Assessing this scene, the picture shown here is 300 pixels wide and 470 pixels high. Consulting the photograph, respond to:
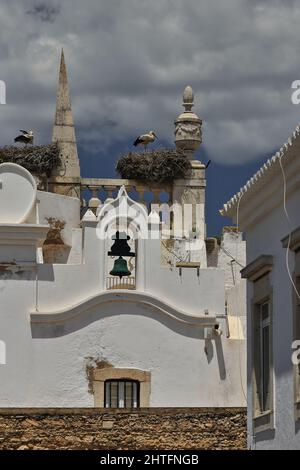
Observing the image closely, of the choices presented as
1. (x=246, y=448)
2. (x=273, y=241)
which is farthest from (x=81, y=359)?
(x=273, y=241)

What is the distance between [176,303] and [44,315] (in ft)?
7.97

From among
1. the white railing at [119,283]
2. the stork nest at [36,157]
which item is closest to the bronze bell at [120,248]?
the white railing at [119,283]

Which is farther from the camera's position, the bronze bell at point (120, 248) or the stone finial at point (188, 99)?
the stone finial at point (188, 99)

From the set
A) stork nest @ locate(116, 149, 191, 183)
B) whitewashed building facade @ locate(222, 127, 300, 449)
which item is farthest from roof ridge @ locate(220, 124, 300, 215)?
stork nest @ locate(116, 149, 191, 183)

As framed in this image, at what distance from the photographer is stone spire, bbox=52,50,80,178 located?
37781 mm

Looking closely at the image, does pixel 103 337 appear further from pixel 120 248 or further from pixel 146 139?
pixel 146 139

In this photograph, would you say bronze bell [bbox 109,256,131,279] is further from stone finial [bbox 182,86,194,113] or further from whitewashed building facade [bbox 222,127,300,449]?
stone finial [bbox 182,86,194,113]

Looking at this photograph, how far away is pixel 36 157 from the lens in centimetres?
3722

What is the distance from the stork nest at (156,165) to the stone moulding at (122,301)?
6873 mm

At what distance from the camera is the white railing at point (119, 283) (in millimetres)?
31203

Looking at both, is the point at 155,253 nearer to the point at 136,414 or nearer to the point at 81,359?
the point at 81,359

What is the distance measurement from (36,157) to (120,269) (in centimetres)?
749

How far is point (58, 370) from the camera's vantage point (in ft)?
98.8

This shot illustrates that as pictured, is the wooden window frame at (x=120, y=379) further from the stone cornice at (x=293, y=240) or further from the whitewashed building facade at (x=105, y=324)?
the stone cornice at (x=293, y=240)
